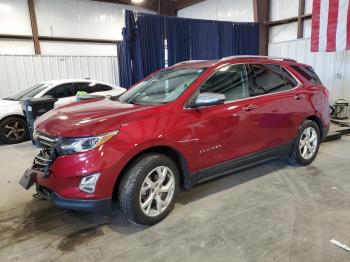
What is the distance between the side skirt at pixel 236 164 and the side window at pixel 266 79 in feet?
2.41

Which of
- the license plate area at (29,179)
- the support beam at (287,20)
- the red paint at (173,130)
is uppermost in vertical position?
the support beam at (287,20)

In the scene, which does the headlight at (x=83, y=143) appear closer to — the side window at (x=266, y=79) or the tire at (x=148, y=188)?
the tire at (x=148, y=188)

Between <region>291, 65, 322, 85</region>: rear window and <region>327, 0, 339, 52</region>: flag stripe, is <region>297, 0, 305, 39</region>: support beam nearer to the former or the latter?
<region>327, 0, 339, 52</region>: flag stripe

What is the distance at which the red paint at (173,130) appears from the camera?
2.45 metres

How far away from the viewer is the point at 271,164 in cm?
447

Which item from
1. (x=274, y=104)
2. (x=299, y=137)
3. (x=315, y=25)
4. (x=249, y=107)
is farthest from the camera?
(x=315, y=25)

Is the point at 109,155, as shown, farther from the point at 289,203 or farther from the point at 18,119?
the point at 18,119

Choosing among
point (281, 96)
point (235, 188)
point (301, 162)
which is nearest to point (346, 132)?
point (301, 162)

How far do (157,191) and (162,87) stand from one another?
4.00ft

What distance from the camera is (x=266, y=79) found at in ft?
12.1

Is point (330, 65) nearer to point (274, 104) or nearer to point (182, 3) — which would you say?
point (274, 104)

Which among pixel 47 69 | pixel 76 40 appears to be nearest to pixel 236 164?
pixel 47 69

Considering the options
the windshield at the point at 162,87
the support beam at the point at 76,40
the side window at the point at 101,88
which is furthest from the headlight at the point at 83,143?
the support beam at the point at 76,40

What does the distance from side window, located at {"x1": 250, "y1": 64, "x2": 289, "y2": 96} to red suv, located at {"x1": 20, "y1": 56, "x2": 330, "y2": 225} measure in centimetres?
1
